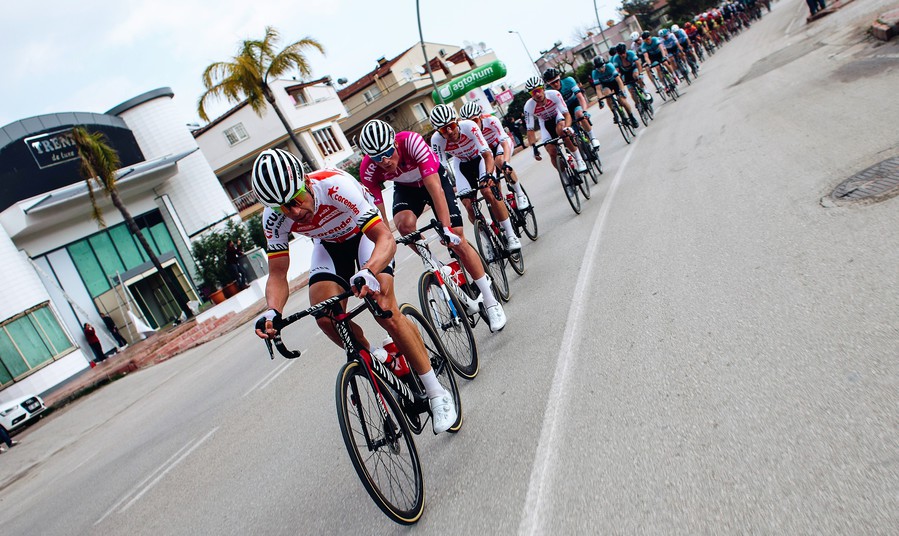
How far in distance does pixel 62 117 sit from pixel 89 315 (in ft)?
33.4

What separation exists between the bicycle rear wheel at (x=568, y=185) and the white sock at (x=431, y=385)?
6.41 meters

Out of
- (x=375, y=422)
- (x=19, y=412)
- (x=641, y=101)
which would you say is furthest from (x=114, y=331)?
(x=375, y=422)

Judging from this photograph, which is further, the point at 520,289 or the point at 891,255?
the point at 520,289

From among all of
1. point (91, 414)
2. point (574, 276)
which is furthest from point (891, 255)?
point (91, 414)

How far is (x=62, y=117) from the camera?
30.4 metres

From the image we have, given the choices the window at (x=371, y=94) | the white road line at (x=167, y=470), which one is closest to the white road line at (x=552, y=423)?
the white road line at (x=167, y=470)

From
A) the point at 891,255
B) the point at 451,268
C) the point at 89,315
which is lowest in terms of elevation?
the point at 891,255

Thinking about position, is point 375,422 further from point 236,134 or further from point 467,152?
point 236,134

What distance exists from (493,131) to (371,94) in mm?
57449

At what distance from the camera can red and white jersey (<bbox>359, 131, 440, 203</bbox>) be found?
5.93 m

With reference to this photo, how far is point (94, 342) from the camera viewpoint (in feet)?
83.4

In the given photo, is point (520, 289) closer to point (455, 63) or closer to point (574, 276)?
point (574, 276)

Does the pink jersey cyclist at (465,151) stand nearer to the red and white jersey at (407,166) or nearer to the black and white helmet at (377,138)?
the red and white jersey at (407,166)

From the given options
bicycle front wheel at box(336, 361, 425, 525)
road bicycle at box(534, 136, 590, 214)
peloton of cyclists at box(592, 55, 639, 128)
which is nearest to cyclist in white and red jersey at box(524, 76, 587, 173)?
road bicycle at box(534, 136, 590, 214)
